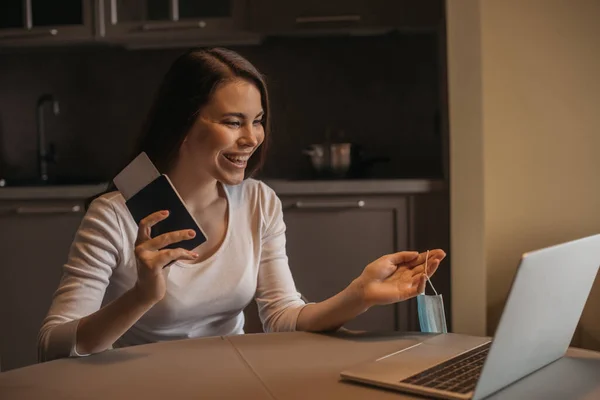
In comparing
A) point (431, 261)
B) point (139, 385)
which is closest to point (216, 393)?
point (139, 385)

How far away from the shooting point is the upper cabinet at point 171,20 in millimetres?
2875

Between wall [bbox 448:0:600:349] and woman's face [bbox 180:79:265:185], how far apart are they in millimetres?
1618

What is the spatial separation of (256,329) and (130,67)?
1304 mm

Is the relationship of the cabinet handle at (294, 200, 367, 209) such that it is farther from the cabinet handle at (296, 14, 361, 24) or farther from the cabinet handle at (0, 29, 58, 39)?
the cabinet handle at (0, 29, 58, 39)

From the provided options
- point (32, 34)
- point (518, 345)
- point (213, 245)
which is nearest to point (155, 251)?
point (213, 245)

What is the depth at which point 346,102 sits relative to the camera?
3.19 metres

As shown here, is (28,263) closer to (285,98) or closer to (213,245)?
(285,98)

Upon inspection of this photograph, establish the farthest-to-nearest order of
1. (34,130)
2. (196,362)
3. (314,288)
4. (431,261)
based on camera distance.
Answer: (34,130)
(314,288)
(431,261)
(196,362)

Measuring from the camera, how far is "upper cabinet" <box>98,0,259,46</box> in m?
2.88

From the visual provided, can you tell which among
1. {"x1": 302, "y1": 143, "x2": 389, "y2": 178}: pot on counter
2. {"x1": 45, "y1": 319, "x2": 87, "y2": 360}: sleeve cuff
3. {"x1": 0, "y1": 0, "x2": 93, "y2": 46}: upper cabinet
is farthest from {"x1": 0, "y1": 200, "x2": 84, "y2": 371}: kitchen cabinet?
{"x1": 45, "y1": 319, "x2": 87, "y2": 360}: sleeve cuff

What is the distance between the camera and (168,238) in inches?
45.4

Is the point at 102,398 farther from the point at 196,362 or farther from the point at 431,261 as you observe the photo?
the point at 431,261

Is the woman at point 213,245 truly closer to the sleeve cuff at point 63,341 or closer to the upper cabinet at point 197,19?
the sleeve cuff at point 63,341

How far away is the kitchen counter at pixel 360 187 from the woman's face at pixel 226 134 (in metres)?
1.11
